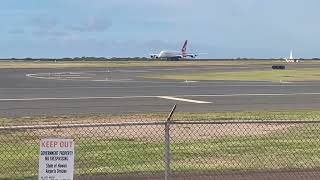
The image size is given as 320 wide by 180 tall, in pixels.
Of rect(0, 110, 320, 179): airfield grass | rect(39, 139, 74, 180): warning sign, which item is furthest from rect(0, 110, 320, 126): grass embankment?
rect(39, 139, 74, 180): warning sign

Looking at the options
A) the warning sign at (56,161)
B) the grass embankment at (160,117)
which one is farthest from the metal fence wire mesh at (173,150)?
the grass embankment at (160,117)

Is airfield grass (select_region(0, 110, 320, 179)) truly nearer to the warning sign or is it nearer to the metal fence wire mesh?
the metal fence wire mesh

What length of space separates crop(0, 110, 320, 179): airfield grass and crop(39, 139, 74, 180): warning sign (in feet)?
10.0

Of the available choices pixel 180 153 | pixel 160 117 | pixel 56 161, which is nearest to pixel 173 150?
pixel 180 153

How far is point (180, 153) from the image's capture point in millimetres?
11172

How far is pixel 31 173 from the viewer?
9.35m

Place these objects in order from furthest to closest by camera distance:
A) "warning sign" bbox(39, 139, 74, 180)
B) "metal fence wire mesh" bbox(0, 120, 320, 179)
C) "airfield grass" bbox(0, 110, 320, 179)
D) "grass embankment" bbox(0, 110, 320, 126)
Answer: "grass embankment" bbox(0, 110, 320, 126) < "airfield grass" bbox(0, 110, 320, 179) < "metal fence wire mesh" bbox(0, 120, 320, 179) < "warning sign" bbox(39, 139, 74, 180)

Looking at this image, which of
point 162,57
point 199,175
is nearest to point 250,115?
point 199,175

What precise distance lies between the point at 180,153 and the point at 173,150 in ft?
1.04

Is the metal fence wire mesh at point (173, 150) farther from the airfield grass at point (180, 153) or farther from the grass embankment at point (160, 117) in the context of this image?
the grass embankment at point (160, 117)

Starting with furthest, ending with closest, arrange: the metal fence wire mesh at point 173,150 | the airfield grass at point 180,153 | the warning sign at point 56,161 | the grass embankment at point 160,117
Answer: the grass embankment at point 160,117, the airfield grass at point 180,153, the metal fence wire mesh at point 173,150, the warning sign at point 56,161

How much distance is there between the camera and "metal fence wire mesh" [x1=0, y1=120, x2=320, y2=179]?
9328 mm

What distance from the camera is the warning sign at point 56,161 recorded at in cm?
610

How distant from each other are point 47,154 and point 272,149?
259 inches
